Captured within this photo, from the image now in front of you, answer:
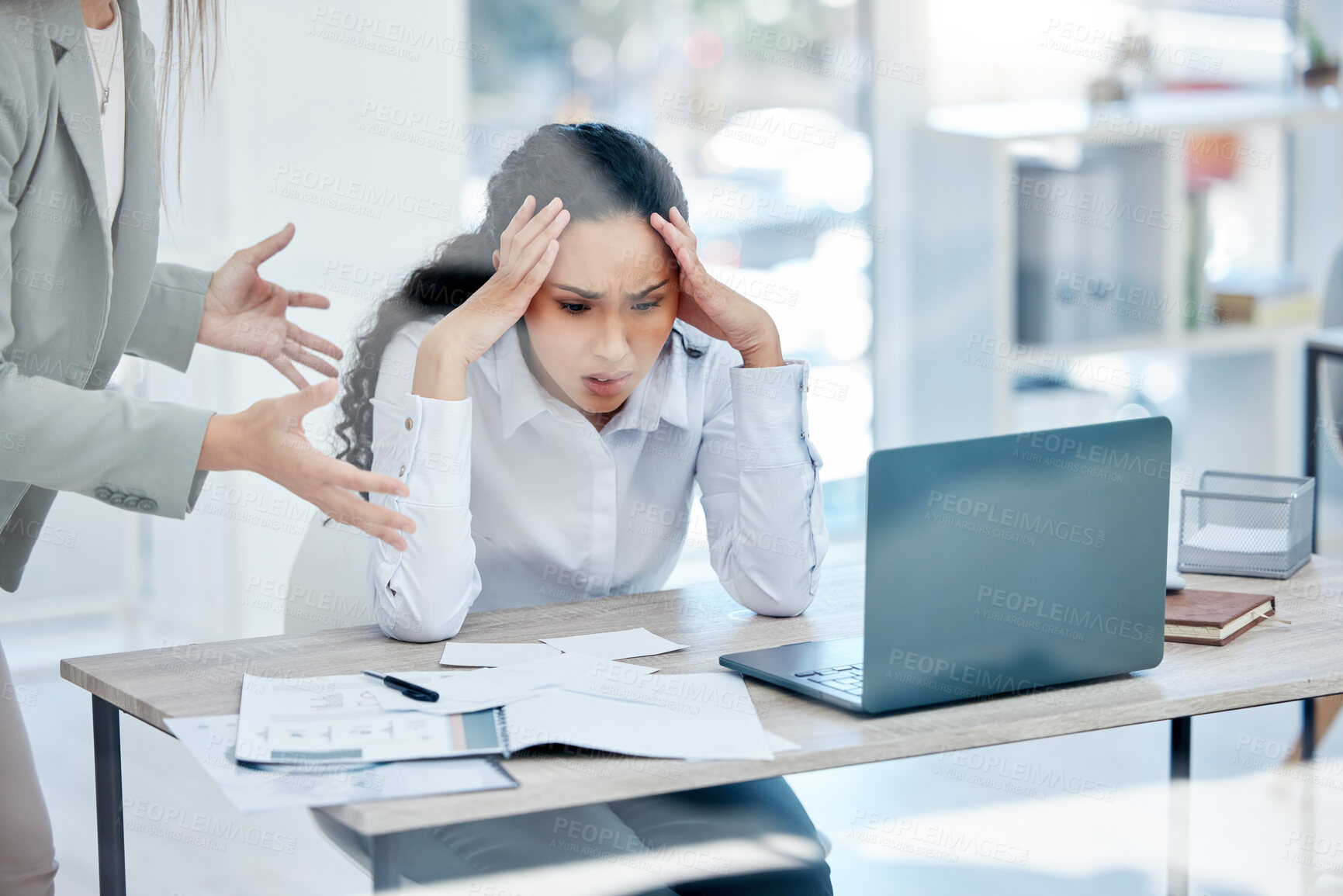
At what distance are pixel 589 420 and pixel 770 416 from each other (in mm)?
240

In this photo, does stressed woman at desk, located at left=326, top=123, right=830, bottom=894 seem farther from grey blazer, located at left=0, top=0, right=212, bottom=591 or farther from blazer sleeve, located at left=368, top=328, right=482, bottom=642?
grey blazer, located at left=0, top=0, right=212, bottom=591

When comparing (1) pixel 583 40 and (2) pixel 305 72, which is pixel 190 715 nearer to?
(2) pixel 305 72

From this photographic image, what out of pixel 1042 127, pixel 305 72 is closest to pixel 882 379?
pixel 1042 127

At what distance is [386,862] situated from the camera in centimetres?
93

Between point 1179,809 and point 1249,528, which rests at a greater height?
point 1249,528

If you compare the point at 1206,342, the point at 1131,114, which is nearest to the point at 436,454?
the point at 1131,114

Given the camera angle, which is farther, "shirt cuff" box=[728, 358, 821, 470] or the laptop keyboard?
"shirt cuff" box=[728, 358, 821, 470]

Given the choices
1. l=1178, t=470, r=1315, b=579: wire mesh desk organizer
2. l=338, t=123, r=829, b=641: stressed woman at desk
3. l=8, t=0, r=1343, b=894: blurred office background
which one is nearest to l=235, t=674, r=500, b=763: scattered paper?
l=338, t=123, r=829, b=641: stressed woman at desk

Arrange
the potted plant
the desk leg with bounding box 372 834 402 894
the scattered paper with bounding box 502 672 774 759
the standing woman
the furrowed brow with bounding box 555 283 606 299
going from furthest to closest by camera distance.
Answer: the potted plant, the furrowed brow with bounding box 555 283 606 299, the standing woman, the scattered paper with bounding box 502 672 774 759, the desk leg with bounding box 372 834 402 894

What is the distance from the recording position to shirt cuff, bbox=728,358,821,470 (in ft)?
5.16

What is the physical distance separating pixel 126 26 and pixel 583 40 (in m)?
2.17

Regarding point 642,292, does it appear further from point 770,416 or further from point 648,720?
point 648,720

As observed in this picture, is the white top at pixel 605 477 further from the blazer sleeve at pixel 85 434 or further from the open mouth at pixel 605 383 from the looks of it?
the blazer sleeve at pixel 85 434

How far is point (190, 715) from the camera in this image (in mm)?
1124
